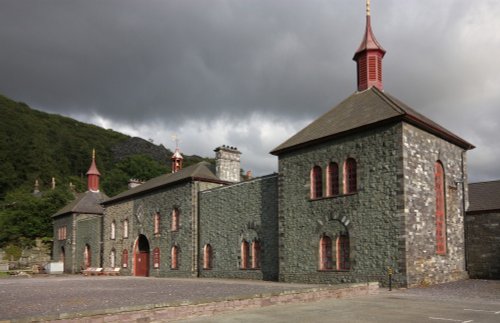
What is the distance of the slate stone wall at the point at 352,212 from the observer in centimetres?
1842

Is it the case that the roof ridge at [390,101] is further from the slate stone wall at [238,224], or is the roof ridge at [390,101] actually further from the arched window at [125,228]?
the arched window at [125,228]

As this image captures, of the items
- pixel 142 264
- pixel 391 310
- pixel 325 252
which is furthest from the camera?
pixel 142 264

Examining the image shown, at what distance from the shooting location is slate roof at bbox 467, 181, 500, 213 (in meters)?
21.9

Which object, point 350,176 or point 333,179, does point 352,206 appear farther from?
point 333,179

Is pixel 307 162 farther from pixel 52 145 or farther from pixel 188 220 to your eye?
pixel 52 145

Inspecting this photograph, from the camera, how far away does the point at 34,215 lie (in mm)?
56500

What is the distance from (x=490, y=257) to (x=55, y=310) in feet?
58.2

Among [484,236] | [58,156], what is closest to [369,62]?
[484,236]

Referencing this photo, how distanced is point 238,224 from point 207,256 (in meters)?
3.69

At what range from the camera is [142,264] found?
34719 mm

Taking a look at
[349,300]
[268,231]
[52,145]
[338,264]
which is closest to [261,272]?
[268,231]

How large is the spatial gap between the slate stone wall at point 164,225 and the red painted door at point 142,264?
0.64 meters

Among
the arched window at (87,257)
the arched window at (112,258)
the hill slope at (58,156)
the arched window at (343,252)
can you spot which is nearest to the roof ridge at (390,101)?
the arched window at (343,252)

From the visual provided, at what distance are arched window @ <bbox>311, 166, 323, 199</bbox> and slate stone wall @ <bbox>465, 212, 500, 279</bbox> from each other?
7.09m
